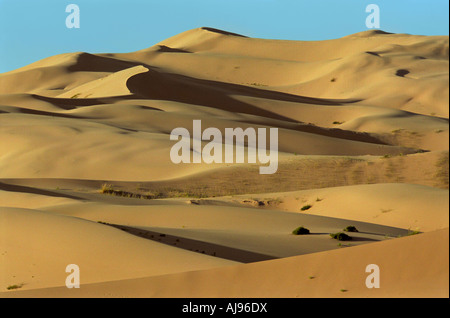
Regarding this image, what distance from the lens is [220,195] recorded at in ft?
96.1

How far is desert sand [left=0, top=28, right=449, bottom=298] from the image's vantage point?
8953 millimetres

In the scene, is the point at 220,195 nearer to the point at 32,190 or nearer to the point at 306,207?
the point at 306,207

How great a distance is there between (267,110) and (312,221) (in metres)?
41.8

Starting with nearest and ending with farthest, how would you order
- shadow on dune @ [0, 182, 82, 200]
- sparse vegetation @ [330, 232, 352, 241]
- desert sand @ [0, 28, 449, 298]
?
1. desert sand @ [0, 28, 449, 298]
2. sparse vegetation @ [330, 232, 352, 241]
3. shadow on dune @ [0, 182, 82, 200]

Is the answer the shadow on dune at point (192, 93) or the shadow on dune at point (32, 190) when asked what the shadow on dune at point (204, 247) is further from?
the shadow on dune at point (192, 93)

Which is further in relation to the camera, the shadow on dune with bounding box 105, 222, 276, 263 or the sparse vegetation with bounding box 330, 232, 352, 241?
the sparse vegetation with bounding box 330, 232, 352, 241

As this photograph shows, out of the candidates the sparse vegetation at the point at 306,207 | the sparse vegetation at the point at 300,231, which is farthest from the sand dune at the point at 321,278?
the sparse vegetation at the point at 306,207

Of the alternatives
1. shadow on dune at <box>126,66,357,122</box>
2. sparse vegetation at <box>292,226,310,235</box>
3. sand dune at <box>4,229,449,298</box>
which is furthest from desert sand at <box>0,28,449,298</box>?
sparse vegetation at <box>292,226,310,235</box>

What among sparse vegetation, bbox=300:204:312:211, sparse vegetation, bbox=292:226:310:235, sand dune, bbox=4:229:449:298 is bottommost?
sand dune, bbox=4:229:449:298

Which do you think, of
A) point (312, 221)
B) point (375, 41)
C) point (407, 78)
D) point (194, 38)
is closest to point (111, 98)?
point (407, 78)

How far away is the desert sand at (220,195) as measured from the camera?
895 centimetres

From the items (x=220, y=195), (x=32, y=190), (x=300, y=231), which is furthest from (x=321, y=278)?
(x=220, y=195)

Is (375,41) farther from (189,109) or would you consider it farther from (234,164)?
(234,164)

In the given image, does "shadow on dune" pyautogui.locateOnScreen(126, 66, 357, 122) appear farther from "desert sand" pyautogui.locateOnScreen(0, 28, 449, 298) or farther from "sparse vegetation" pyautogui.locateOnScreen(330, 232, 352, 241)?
→ "sparse vegetation" pyautogui.locateOnScreen(330, 232, 352, 241)
